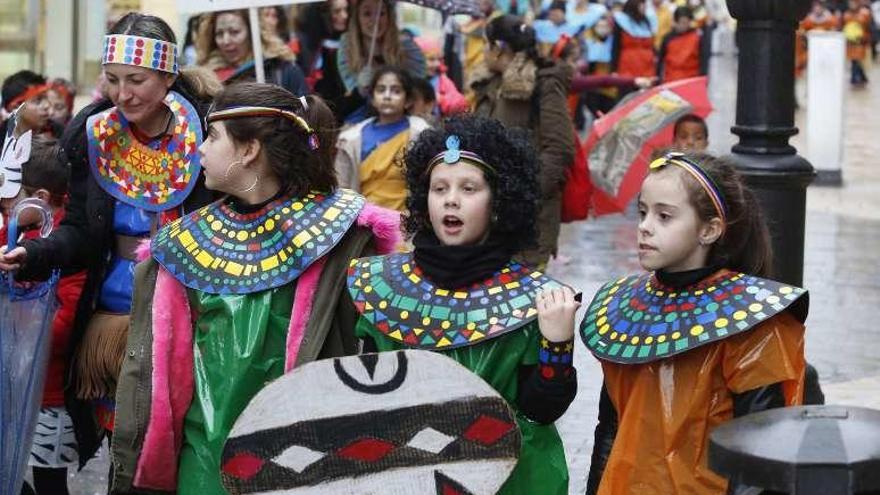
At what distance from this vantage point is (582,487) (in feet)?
22.5

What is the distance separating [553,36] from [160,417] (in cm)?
1913

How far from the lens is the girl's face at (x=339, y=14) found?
1105cm

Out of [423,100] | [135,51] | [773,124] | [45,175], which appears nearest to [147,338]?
[135,51]

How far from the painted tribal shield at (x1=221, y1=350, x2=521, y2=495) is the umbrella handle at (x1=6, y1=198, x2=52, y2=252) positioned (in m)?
1.67

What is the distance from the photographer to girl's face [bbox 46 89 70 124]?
360 inches

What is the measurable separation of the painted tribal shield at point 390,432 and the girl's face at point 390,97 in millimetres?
4852

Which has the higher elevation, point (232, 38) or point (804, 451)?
point (232, 38)

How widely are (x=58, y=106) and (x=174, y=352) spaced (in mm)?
4883

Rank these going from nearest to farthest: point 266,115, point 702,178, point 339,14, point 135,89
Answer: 1. point 702,178
2. point 266,115
3. point 135,89
4. point 339,14

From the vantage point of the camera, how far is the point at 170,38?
18.1 feet

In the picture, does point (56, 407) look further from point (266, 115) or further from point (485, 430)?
point (485, 430)

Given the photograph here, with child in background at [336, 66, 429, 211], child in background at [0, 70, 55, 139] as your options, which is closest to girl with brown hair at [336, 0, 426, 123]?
child in background at [336, 66, 429, 211]

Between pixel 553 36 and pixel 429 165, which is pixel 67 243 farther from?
pixel 553 36

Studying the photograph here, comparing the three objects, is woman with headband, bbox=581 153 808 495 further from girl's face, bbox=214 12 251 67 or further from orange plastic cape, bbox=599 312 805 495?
girl's face, bbox=214 12 251 67
